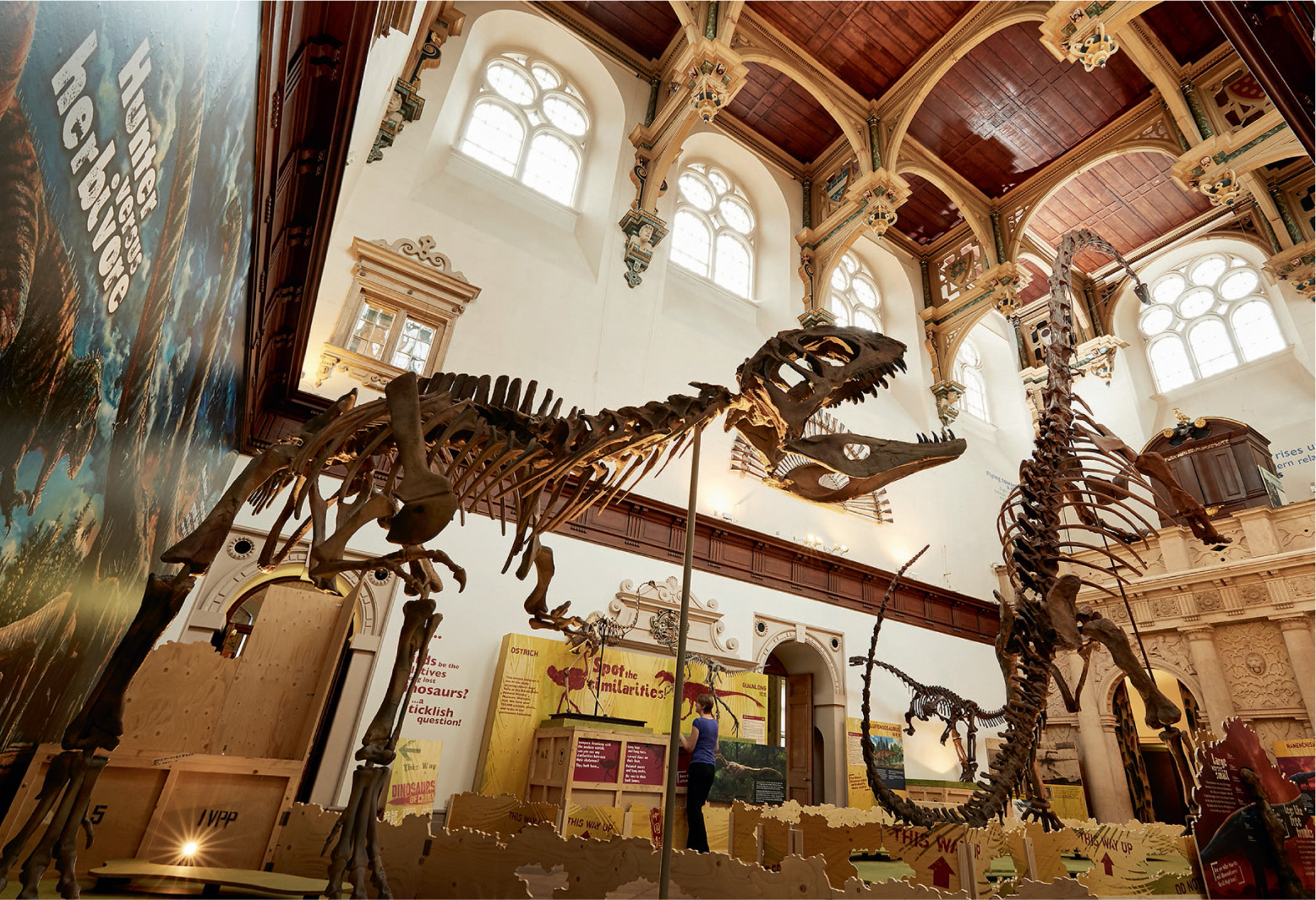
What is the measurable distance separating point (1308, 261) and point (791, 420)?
13.7 metres

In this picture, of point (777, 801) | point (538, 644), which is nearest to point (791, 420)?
point (538, 644)

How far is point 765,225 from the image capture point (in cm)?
1252

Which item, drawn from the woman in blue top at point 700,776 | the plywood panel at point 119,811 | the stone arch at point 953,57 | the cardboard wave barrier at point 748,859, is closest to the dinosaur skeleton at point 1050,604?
the cardboard wave barrier at point 748,859

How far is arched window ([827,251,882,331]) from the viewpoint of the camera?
42.0 ft

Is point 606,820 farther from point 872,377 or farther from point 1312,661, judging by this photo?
point 1312,661

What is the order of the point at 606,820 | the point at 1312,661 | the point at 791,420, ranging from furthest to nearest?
the point at 1312,661 < the point at 606,820 < the point at 791,420

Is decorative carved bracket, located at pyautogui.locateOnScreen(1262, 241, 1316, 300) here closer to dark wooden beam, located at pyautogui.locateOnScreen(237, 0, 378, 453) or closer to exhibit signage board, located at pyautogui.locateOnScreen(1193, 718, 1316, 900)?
exhibit signage board, located at pyautogui.locateOnScreen(1193, 718, 1316, 900)

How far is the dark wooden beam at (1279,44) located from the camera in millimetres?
2355

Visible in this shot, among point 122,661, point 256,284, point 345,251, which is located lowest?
point 122,661

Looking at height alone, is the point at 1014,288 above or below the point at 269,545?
above

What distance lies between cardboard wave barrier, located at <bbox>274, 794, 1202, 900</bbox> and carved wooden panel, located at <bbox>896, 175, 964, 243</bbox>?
490 inches

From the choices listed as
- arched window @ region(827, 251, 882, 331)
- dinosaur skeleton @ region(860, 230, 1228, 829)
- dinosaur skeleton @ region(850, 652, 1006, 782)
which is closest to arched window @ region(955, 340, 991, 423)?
arched window @ region(827, 251, 882, 331)

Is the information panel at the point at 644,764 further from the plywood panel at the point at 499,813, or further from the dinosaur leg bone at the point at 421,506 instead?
the dinosaur leg bone at the point at 421,506

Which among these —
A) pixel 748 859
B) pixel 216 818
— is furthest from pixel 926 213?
pixel 216 818
